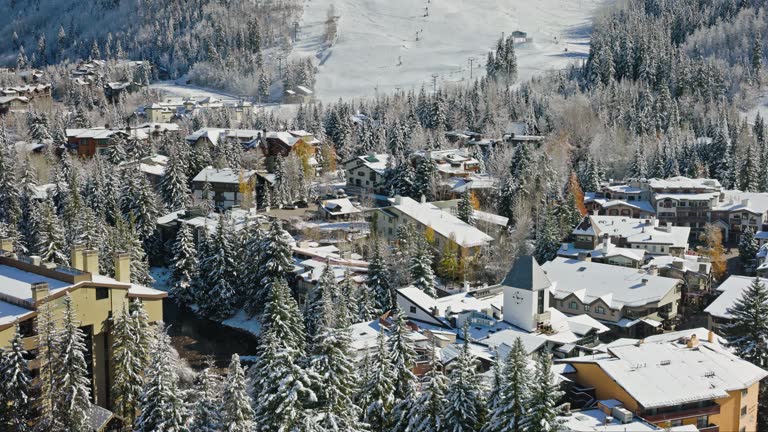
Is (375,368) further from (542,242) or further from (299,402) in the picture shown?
(542,242)

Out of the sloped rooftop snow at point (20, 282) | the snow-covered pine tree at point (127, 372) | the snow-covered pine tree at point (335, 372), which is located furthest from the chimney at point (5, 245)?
the snow-covered pine tree at point (335, 372)

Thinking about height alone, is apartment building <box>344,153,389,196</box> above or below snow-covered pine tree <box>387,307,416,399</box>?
below

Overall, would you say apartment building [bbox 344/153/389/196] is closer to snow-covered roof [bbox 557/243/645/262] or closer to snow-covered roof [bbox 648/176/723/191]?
snow-covered roof [bbox 557/243/645/262]

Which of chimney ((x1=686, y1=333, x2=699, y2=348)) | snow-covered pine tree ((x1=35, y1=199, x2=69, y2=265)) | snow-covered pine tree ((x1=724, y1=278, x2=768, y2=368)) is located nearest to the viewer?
chimney ((x1=686, y1=333, x2=699, y2=348))

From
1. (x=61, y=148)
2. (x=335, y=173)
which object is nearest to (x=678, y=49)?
(x=335, y=173)

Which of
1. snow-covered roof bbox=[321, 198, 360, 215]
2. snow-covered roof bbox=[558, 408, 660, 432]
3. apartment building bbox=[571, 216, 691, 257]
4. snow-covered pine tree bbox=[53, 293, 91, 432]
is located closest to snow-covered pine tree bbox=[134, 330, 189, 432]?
snow-covered pine tree bbox=[53, 293, 91, 432]

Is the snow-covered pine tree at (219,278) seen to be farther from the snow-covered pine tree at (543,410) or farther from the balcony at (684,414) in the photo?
the snow-covered pine tree at (543,410)
